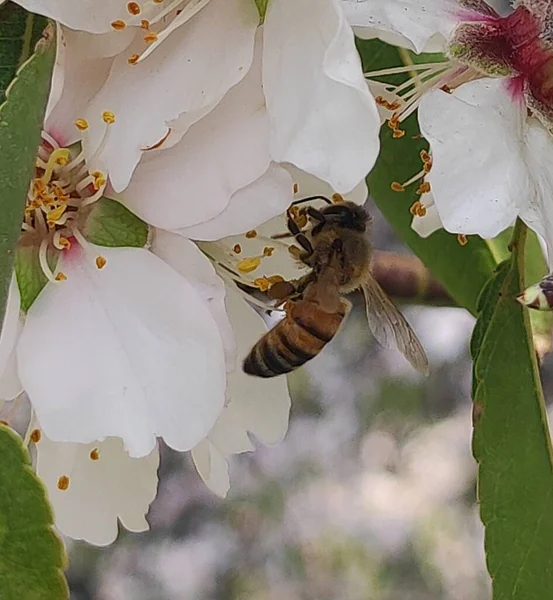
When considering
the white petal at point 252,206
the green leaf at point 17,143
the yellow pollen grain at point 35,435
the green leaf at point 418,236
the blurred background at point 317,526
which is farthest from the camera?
the blurred background at point 317,526

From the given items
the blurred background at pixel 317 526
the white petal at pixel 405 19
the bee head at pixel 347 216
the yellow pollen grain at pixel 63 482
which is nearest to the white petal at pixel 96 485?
the yellow pollen grain at pixel 63 482

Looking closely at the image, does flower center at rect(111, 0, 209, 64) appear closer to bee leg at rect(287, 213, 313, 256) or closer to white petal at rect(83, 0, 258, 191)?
white petal at rect(83, 0, 258, 191)

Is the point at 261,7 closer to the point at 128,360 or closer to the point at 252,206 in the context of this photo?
the point at 252,206

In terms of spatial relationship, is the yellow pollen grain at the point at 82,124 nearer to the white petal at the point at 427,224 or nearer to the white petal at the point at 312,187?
the white petal at the point at 312,187

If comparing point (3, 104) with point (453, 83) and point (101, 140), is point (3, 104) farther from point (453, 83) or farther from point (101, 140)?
point (453, 83)

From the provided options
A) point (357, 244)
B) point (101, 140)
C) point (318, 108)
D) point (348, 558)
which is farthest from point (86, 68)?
point (348, 558)

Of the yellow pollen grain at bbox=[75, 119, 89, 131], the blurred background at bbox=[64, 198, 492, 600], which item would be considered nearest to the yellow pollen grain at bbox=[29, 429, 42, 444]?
the yellow pollen grain at bbox=[75, 119, 89, 131]

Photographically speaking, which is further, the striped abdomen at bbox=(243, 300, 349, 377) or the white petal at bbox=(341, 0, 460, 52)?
the striped abdomen at bbox=(243, 300, 349, 377)

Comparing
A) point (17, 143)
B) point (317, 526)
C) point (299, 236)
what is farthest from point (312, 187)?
point (317, 526)
